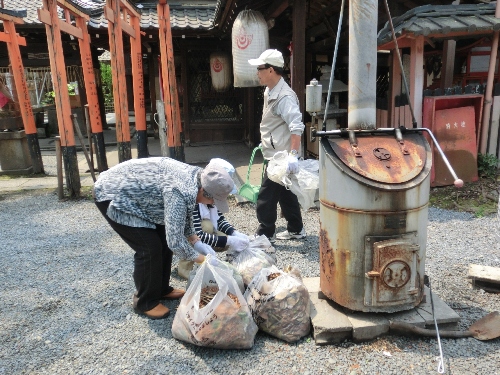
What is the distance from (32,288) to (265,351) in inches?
98.1

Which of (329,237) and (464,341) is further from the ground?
(329,237)

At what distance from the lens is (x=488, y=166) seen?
264 inches

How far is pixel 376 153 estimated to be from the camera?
2924mm

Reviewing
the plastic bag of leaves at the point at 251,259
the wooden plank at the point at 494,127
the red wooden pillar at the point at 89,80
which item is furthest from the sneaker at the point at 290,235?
the red wooden pillar at the point at 89,80

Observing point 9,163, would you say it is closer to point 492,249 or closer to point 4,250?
point 4,250

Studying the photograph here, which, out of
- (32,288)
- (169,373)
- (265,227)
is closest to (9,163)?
(32,288)

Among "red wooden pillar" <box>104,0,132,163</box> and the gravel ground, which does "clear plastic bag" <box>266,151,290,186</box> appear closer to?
the gravel ground

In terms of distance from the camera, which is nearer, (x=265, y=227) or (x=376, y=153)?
(x=376, y=153)

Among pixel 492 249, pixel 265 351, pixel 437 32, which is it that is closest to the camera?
pixel 265 351

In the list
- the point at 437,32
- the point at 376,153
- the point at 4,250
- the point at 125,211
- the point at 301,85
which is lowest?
the point at 4,250

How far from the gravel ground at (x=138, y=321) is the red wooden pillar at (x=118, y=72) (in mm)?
2380

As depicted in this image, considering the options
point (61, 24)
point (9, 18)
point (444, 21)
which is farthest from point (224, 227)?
point (9, 18)

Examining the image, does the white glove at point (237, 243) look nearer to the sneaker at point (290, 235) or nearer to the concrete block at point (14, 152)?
the sneaker at point (290, 235)

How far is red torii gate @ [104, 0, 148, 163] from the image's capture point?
7.09 m
